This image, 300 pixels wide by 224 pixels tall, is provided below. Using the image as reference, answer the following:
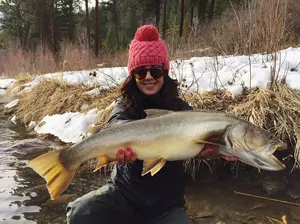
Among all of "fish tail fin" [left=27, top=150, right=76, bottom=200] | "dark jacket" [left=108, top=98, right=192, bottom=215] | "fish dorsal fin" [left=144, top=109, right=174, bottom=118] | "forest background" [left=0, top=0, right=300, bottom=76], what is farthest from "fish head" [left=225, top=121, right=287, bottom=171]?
"forest background" [left=0, top=0, right=300, bottom=76]

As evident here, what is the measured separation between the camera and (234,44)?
680 centimetres

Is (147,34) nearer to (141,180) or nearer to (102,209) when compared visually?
(141,180)

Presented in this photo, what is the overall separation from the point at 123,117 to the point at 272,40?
3039 millimetres

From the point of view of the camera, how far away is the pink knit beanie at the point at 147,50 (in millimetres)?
2676

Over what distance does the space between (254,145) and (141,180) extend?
0.97 m

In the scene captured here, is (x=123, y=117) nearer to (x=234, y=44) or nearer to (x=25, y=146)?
(x=25, y=146)

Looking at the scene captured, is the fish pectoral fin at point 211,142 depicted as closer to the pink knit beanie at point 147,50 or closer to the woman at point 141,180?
the woman at point 141,180

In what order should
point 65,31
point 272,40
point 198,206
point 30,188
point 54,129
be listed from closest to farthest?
1. point 198,206
2. point 30,188
3. point 272,40
4. point 54,129
5. point 65,31

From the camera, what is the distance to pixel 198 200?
381cm


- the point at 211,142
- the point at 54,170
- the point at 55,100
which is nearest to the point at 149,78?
the point at 211,142

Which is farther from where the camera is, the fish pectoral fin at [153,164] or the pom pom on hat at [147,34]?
the pom pom on hat at [147,34]

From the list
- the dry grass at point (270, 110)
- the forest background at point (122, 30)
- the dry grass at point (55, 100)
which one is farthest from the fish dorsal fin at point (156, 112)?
the dry grass at point (55, 100)

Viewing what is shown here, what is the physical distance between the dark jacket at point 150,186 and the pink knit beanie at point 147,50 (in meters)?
0.43

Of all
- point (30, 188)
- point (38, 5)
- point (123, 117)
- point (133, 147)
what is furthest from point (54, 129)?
point (38, 5)
